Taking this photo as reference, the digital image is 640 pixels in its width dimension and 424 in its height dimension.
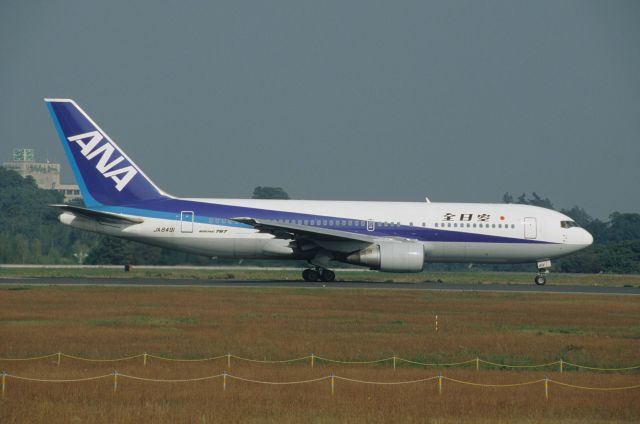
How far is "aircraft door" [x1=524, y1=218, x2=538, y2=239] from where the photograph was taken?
48.4 meters

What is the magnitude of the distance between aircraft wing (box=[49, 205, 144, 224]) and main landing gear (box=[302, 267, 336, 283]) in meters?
8.39

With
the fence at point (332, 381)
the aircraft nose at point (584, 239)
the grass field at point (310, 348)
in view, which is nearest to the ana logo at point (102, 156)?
the grass field at point (310, 348)

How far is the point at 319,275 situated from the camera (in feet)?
157

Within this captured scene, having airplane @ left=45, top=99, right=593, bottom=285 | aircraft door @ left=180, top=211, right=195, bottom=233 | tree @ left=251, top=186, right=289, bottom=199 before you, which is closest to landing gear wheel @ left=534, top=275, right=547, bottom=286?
airplane @ left=45, top=99, right=593, bottom=285

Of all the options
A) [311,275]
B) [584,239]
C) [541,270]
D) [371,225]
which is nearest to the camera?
[371,225]

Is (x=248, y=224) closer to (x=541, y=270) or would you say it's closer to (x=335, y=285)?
(x=335, y=285)

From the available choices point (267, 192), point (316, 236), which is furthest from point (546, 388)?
point (267, 192)

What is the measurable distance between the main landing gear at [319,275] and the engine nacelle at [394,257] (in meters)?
2.78

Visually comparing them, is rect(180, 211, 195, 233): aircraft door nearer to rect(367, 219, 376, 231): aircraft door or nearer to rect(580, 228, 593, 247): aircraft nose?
rect(367, 219, 376, 231): aircraft door

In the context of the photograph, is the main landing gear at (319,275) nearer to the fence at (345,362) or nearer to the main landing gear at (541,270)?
the main landing gear at (541,270)

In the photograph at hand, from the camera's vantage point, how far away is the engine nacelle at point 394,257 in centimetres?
4456

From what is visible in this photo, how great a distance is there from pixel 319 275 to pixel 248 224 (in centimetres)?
480

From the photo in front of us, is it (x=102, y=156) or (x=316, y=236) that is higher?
(x=102, y=156)

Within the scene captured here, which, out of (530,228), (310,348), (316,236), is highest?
(530,228)
